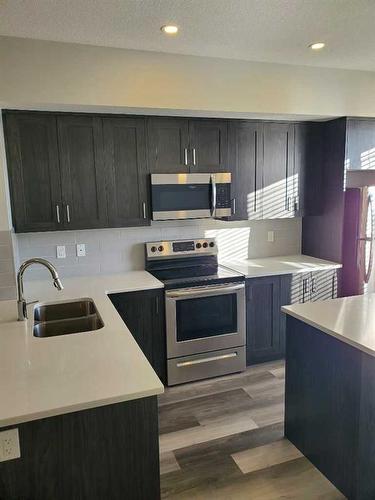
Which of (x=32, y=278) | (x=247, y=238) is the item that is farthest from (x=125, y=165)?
(x=247, y=238)

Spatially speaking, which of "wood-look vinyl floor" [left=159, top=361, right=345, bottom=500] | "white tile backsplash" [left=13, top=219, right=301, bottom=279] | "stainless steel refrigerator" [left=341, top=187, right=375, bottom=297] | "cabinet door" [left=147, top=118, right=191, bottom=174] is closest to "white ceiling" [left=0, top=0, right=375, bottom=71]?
"cabinet door" [left=147, top=118, right=191, bottom=174]

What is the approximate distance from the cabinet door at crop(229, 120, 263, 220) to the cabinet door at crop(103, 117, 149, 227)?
87cm

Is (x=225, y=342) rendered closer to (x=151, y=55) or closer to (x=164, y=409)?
(x=164, y=409)

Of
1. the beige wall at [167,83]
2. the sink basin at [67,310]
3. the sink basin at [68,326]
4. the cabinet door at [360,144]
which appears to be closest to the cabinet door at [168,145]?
the beige wall at [167,83]

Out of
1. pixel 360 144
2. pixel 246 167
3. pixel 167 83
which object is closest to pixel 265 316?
pixel 246 167

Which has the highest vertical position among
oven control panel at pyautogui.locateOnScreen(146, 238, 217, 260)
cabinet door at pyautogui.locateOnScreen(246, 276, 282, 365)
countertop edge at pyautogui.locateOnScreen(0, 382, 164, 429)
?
oven control panel at pyautogui.locateOnScreen(146, 238, 217, 260)

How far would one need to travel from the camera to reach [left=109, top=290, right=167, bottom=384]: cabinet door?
3.08m

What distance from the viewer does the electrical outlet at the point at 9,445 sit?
132 centimetres

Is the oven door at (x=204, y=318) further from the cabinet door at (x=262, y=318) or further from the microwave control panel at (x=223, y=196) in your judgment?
the microwave control panel at (x=223, y=196)

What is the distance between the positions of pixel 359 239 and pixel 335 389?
196 cm

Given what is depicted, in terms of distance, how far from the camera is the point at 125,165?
Result: 3256 mm

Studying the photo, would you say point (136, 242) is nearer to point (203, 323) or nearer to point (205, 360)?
point (203, 323)

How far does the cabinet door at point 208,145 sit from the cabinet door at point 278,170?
0.45 meters

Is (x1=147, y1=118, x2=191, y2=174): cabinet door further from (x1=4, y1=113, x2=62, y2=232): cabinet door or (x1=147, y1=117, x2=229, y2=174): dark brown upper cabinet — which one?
(x1=4, y1=113, x2=62, y2=232): cabinet door
